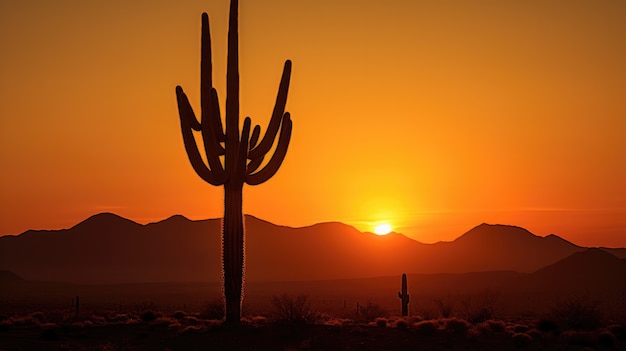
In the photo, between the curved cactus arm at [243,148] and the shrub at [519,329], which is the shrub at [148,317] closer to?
the curved cactus arm at [243,148]

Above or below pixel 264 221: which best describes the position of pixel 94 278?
below

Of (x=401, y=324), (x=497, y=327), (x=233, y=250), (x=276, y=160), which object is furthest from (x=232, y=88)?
(x=497, y=327)

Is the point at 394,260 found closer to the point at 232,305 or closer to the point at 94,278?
the point at 94,278

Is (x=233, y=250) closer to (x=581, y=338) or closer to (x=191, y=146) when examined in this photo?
(x=191, y=146)

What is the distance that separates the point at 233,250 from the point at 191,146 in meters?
3.70

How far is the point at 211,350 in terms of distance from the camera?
79.5 ft

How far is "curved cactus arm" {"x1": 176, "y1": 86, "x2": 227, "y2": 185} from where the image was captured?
27453 mm

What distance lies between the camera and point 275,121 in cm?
2856

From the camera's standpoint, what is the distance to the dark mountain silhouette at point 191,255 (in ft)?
516

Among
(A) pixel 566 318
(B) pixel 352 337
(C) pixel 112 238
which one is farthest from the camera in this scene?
(C) pixel 112 238

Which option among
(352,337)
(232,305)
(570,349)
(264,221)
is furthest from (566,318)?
(264,221)

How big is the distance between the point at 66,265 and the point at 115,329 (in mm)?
135499

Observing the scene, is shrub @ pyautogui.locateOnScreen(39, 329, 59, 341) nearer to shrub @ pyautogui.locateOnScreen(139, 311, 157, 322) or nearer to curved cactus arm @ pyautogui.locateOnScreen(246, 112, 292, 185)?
shrub @ pyautogui.locateOnScreen(139, 311, 157, 322)

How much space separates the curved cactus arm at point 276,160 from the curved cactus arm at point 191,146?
113 centimetres
